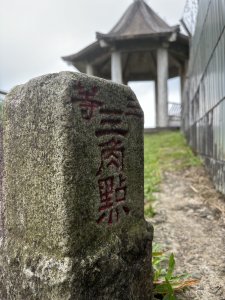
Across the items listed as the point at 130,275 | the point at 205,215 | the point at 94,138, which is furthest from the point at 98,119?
the point at 205,215

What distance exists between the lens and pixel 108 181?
1.92m

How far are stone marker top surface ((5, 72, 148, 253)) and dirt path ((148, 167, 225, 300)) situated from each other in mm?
870

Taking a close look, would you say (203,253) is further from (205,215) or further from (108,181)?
(108,181)

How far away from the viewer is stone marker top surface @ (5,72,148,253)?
1.71m

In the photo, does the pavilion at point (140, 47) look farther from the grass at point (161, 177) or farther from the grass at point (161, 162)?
the grass at point (161, 162)

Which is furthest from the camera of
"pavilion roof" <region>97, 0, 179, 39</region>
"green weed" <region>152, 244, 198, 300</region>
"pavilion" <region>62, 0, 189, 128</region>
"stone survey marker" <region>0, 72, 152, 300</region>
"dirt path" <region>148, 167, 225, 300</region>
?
"pavilion" <region>62, 0, 189, 128</region>

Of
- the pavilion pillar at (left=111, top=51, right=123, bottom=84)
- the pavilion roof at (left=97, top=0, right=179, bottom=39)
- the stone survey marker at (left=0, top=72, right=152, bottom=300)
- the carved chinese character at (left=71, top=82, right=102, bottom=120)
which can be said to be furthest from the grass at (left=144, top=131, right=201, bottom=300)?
the pavilion roof at (left=97, top=0, right=179, bottom=39)

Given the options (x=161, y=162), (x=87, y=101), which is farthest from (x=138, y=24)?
(x=87, y=101)

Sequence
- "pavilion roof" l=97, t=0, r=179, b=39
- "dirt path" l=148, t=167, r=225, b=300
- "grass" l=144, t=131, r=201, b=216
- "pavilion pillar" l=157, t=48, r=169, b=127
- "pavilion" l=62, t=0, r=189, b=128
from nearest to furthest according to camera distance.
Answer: "dirt path" l=148, t=167, r=225, b=300 → "grass" l=144, t=131, r=201, b=216 → "pavilion roof" l=97, t=0, r=179, b=39 → "pavilion" l=62, t=0, r=189, b=128 → "pavilion pillar" l=157, t=48, r=169, b=127

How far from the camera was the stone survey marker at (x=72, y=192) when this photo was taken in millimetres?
1709

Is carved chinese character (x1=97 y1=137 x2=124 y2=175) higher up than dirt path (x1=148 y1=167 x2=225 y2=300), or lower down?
higher up

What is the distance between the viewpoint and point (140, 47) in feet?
45.7

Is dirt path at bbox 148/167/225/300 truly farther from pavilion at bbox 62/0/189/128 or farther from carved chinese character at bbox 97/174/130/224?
pavilion at bbox 62/0/189/128

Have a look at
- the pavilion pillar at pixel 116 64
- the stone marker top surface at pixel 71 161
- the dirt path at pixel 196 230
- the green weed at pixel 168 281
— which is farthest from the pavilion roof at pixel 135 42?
the stone marker top surface at pixel 71 161
